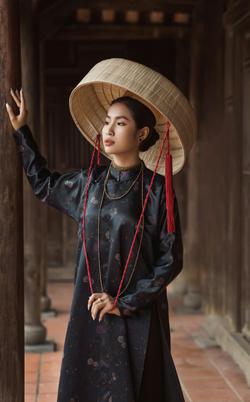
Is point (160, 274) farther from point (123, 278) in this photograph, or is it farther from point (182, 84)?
point (182, 84)

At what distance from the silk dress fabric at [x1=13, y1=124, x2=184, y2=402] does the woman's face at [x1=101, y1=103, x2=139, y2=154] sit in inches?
5.4

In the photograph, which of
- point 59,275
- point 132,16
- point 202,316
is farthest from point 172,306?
point 132,16

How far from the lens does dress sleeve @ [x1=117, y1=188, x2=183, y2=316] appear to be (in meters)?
2.86

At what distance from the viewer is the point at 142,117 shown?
2969 mm

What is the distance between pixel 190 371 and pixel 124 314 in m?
2.14

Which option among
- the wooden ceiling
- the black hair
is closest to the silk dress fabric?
the black hair

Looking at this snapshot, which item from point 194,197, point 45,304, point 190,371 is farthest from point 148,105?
point 194,197

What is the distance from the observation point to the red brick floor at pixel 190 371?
439 cm

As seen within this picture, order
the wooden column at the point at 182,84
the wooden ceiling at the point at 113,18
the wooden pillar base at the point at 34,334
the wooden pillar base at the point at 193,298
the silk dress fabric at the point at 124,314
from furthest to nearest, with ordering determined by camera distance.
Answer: the wooden column at the point at 182,84, the wooden pillar base at the point at 193,298, the wooden ceiling at the point at 113,18, the wooden pillar base at the point at 34,334, the silk dress fabric at the point at 124,314

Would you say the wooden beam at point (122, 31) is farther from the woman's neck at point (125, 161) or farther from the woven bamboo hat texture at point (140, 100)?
the woman's neck at point (125, 161)

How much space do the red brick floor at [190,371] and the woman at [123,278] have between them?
1.39 m

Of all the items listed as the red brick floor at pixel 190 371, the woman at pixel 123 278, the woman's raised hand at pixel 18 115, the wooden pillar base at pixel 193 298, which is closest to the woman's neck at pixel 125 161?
the woman at pixel 123 278

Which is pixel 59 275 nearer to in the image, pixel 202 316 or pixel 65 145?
pixel 65 145

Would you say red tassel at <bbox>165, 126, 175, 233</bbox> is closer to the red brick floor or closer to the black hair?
the black hair
